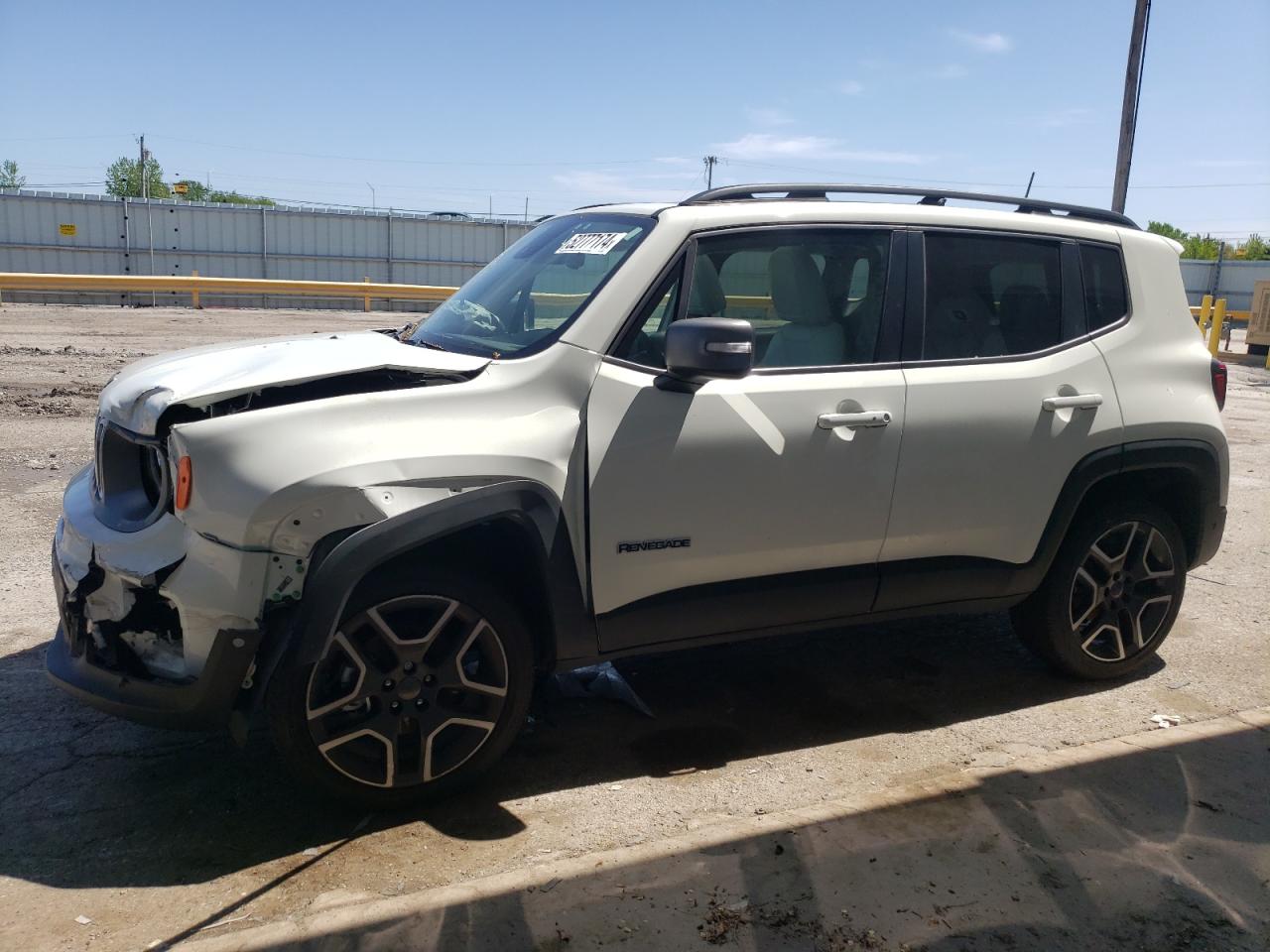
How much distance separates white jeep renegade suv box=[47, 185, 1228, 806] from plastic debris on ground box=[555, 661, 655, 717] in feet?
2.35

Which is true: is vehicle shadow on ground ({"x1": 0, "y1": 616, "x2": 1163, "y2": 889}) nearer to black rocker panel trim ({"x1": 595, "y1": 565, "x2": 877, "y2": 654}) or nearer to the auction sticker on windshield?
black rocker panel trim ({"x1": 595, "y1": 565, "x2": 877, "y2": 654})

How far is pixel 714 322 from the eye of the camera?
3.40 m

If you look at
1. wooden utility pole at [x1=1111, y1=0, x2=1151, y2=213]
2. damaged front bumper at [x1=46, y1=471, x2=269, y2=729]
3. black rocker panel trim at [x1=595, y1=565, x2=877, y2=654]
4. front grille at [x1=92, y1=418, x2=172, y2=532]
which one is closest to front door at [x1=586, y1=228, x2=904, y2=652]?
black rocker panel trim at [x1=595, y1=565, x2=877, y2=654]

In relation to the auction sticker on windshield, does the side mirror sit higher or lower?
lower

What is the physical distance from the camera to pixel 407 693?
10.7ft

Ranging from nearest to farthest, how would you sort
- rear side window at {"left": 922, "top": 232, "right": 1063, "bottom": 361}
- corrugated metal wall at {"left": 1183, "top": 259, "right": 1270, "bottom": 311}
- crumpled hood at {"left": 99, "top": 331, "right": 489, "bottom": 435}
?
crumpled hood at {"left": 99, "top": 331, "right": 489, "bottom": 435} < rear side window at {"left": 922, "top": 232, "right": 1063, "bottom": 361} < corrugated metal wall at {"left": 1183, "top": 259, "right": 1270, "bottom": 311}

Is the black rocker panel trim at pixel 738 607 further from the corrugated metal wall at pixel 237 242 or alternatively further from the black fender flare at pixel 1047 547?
the corrugated metal wall at pixel 237 242

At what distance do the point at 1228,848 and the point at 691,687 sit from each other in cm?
206

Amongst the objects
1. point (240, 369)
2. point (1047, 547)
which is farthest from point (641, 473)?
point (1047, 547)

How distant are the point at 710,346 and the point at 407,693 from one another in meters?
1.45

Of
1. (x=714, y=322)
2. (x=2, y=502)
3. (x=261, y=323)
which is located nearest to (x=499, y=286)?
(x=714, y=322)

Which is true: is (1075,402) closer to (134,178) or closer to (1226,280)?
(1226,280)

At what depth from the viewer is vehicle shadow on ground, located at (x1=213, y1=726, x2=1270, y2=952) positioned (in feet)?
9.12

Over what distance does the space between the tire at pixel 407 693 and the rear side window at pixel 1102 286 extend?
2779 millimetres
